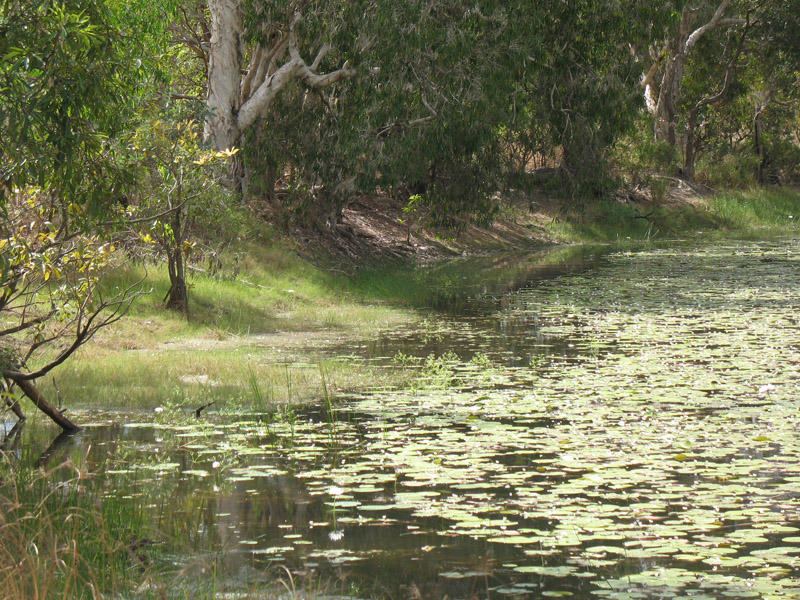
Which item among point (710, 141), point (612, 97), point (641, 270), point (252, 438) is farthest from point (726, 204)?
point (252, 438)

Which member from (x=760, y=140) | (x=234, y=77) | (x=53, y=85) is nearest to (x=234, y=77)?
(x=234, y=77)

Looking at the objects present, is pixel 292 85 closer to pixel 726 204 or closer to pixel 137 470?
pixel 137 470

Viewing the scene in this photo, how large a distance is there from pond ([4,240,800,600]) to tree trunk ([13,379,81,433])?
213 millimetres

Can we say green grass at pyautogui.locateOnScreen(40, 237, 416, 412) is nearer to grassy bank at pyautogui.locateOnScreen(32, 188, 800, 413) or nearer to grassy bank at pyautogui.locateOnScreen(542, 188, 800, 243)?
grassy bank at pyautogui.locateOnScreen(32, 188, 800, 413)

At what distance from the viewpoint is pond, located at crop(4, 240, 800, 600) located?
600 centimetres

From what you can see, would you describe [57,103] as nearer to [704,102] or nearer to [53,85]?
[53,85]

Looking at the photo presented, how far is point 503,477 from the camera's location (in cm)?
777

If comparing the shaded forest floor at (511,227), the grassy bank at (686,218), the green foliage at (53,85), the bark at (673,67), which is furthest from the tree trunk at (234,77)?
the bark at (673,67)

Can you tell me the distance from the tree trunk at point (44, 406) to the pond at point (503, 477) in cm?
21

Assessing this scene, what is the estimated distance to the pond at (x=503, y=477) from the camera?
19.7 feet

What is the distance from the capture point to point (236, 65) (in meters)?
22.3

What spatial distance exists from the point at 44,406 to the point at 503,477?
3981 mm

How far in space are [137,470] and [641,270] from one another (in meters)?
19.0

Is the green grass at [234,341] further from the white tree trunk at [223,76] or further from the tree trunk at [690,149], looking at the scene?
the tree trunk at [690,149]
